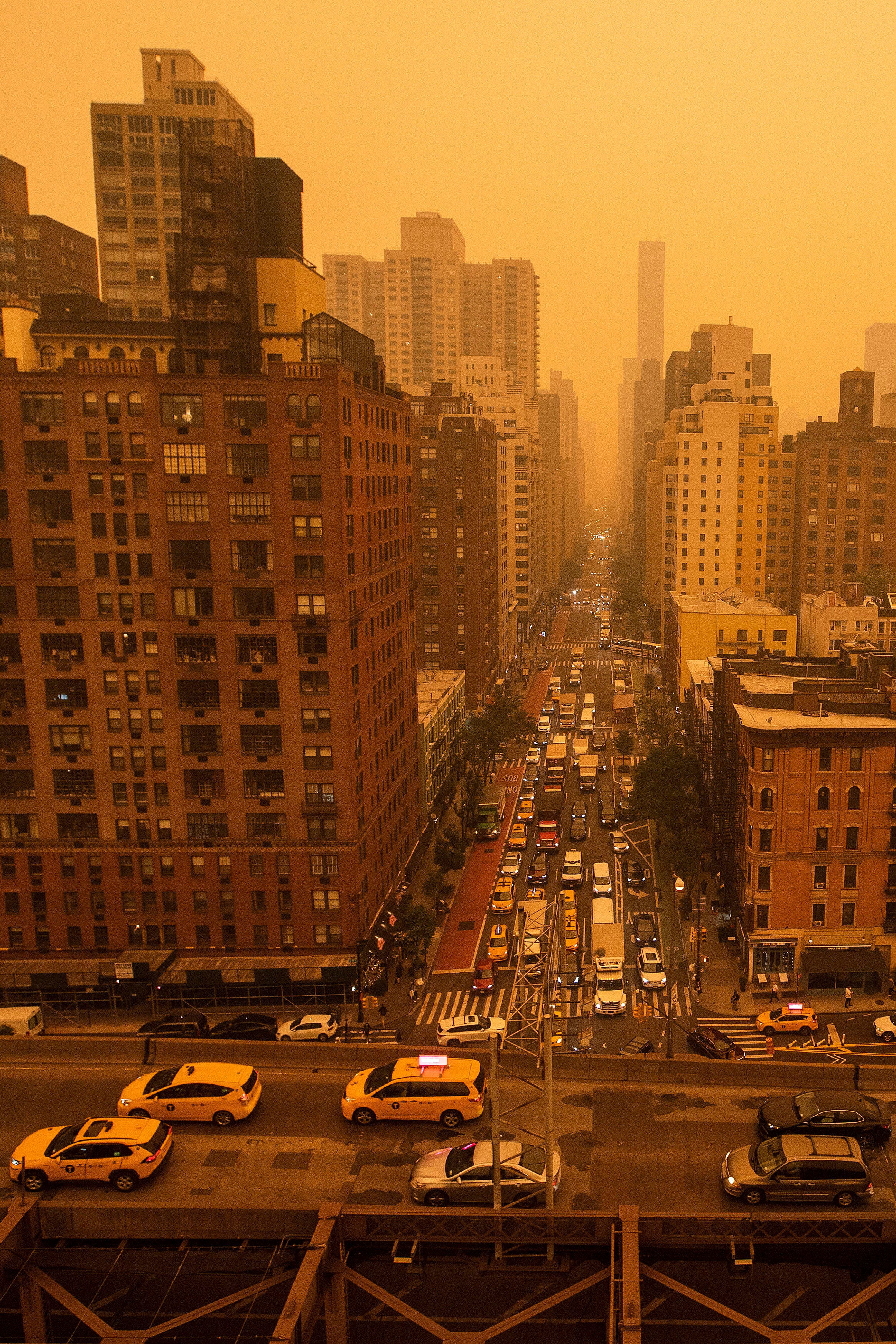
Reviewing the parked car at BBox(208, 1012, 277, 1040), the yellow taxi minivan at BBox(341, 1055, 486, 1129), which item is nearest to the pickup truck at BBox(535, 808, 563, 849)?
the parked car at BBox(208, 1012, 277, 1040)

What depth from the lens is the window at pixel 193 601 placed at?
5800cm

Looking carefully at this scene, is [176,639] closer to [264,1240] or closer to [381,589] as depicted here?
[381,589]

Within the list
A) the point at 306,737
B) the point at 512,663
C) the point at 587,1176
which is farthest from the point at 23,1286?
the point at 512,663

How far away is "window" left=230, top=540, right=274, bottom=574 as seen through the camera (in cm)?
5741

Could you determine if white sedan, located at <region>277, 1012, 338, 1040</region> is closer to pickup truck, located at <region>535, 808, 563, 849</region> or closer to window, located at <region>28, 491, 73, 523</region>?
window, located at <region>28, 491, 73, 523</region>

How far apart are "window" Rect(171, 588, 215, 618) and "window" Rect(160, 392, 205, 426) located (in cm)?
909

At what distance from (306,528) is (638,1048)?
31815 mm

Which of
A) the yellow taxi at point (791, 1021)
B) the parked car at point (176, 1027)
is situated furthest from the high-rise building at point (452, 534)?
the yellow taxi at point (791, 1021)

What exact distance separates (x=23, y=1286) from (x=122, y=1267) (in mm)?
2338

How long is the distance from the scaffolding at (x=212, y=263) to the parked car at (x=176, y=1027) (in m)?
36.1

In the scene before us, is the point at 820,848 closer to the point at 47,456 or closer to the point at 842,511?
the point at 47,456

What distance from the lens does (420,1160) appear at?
26.0m

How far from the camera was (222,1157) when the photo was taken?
27.9 m

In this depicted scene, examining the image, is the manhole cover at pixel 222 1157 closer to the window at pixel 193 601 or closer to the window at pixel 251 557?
the window at pixel 193 601
